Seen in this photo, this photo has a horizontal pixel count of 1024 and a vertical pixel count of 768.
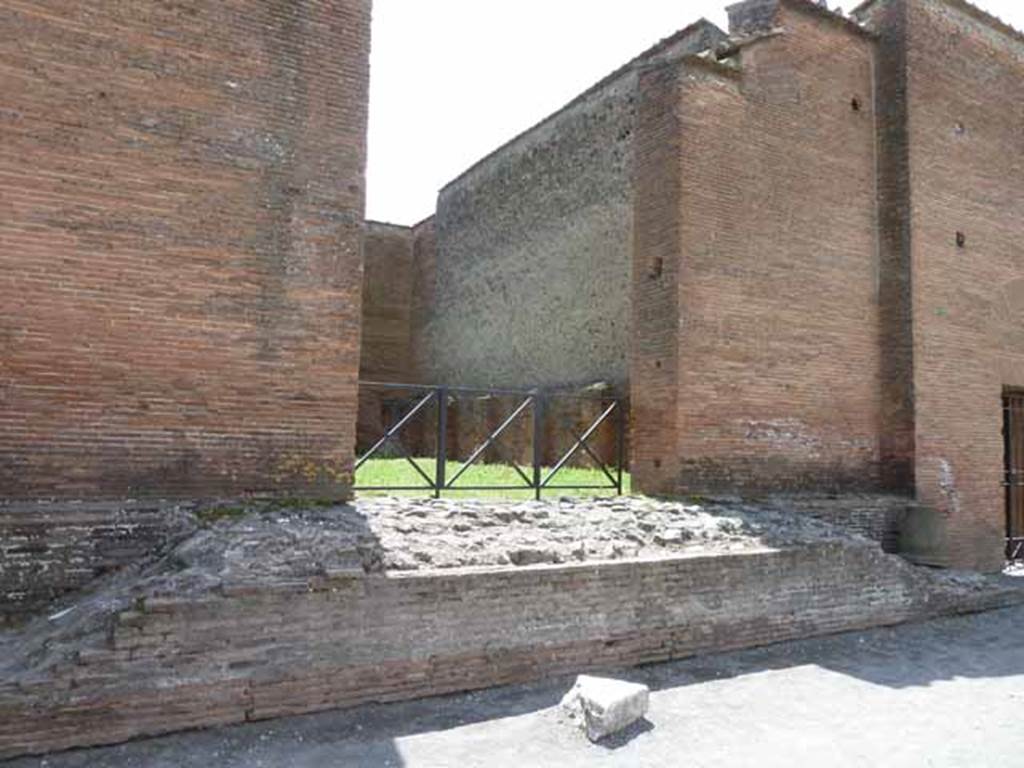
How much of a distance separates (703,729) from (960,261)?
8.12 metres

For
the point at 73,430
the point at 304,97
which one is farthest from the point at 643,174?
the point at 73,430

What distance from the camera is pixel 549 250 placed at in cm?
1549

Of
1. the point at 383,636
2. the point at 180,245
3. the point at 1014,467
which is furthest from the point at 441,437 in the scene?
the point at 1014,467

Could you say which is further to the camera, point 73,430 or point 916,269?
point 916,269

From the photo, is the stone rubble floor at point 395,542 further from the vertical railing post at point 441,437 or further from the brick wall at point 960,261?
the brick wall at point 960,261

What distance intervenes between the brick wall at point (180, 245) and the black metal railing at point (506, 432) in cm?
90

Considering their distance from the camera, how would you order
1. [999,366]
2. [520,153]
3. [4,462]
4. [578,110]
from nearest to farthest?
[4,462], [999,366], [578,110], [520,153]

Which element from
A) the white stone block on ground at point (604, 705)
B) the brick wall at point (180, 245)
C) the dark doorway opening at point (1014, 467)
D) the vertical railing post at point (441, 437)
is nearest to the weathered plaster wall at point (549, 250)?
the dark doorway opening at point (1014, 467)

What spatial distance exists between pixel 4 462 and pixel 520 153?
13255mm

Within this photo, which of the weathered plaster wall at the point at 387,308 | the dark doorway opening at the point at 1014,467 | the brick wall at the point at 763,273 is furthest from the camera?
the weathered plaster wall at the point at 387,308

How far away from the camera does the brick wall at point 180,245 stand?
5504 mm

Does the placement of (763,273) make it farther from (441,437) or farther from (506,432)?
(506,432)

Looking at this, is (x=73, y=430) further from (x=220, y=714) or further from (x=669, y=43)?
(x=669, y=43)

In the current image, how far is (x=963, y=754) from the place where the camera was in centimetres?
443
